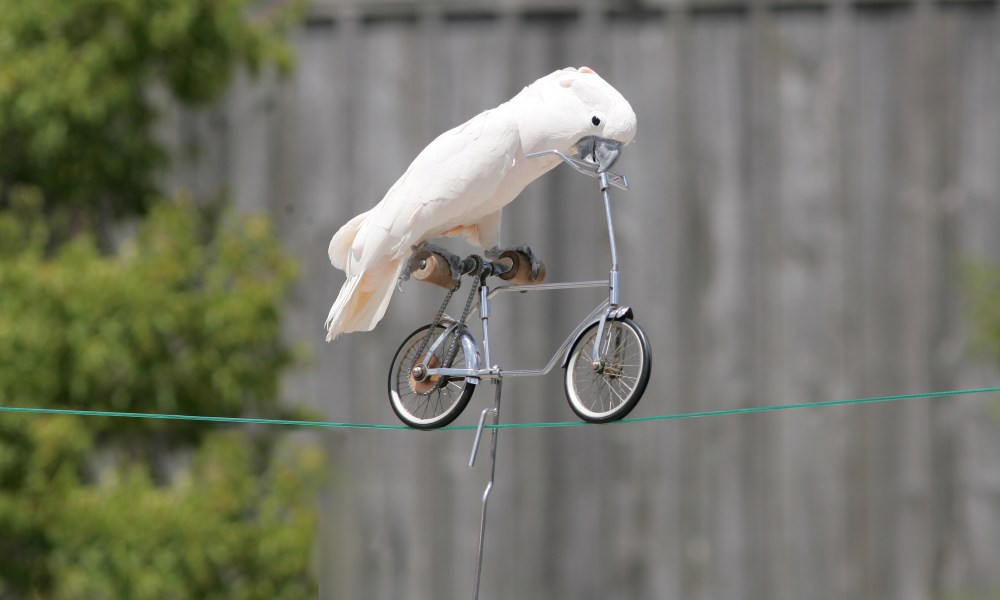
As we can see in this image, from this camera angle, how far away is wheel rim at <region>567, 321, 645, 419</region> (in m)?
1.28

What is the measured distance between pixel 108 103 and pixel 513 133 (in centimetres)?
138

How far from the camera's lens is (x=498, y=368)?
1.32m

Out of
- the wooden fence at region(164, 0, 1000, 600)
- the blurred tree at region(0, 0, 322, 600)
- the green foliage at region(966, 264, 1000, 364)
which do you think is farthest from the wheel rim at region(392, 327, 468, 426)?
the green foliage at region(966, 264, 1000, 364)

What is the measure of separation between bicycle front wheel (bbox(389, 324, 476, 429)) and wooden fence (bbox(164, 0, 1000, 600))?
1238mm

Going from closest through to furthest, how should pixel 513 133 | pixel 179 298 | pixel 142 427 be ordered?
pixel 513 133 → pixel 179 298 → pixel 142 427

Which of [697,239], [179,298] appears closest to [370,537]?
[179,298]

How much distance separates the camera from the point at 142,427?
2611 mm

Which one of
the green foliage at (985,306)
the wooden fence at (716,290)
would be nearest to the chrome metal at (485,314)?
the wooden fence at (716,290)

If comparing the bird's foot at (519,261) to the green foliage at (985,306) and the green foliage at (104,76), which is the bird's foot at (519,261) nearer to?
the green foliage at (104,76)

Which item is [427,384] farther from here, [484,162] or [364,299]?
[484,162]

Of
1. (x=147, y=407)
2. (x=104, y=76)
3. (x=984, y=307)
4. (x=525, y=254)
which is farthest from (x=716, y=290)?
(x=525, y=254)

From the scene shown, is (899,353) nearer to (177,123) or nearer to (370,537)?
(370,537)

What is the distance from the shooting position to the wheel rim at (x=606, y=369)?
128 cm

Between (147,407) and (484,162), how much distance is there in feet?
4.46
